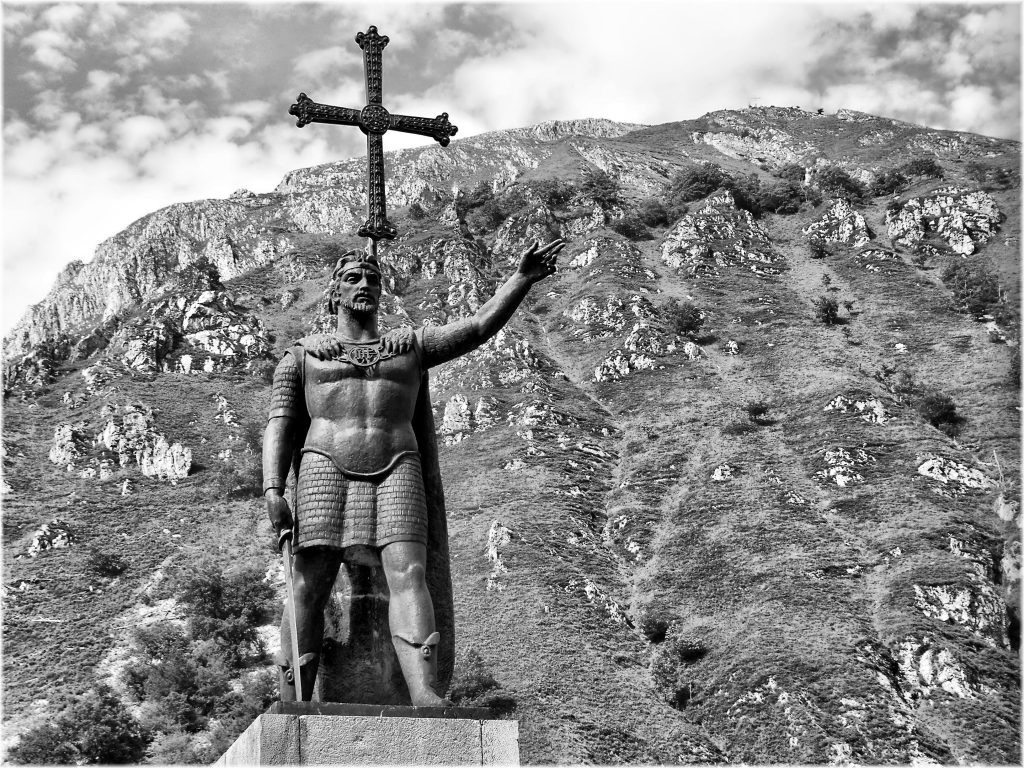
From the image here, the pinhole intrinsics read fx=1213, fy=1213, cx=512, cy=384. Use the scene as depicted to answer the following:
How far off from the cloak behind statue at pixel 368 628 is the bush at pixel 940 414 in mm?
52855

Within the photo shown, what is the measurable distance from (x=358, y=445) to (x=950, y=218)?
8808cm

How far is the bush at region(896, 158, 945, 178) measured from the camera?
10381 centimetres

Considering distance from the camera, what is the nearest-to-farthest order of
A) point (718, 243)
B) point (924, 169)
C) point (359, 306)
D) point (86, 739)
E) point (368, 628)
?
point (368, 628) < point (359, 306) < point (86, 739) < point (718, 243) < point (924, 169)

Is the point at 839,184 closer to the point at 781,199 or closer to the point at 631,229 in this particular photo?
the point at 781,199

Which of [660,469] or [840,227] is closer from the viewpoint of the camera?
[660,469]

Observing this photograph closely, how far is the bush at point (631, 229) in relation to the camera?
9738cm

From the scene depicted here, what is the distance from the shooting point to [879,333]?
71688 mm

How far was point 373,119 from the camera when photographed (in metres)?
11.7

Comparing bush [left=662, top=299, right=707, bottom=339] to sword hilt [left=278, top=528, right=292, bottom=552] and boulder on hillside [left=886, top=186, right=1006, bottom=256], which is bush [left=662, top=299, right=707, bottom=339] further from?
sword hilt [left=278, top=528, right=292, bottom=552]

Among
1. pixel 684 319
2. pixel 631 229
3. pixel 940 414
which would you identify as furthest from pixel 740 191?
pixel 940 414

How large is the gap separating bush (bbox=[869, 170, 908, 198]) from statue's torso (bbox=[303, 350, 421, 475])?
328 feet

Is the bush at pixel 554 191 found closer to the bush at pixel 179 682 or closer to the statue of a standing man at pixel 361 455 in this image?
the bush at pixel 179 682

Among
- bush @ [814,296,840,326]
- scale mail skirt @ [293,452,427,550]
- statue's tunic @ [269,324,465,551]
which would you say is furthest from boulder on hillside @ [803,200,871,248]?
scale mail skirt @ [293,452,427,550]

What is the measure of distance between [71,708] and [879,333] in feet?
164
